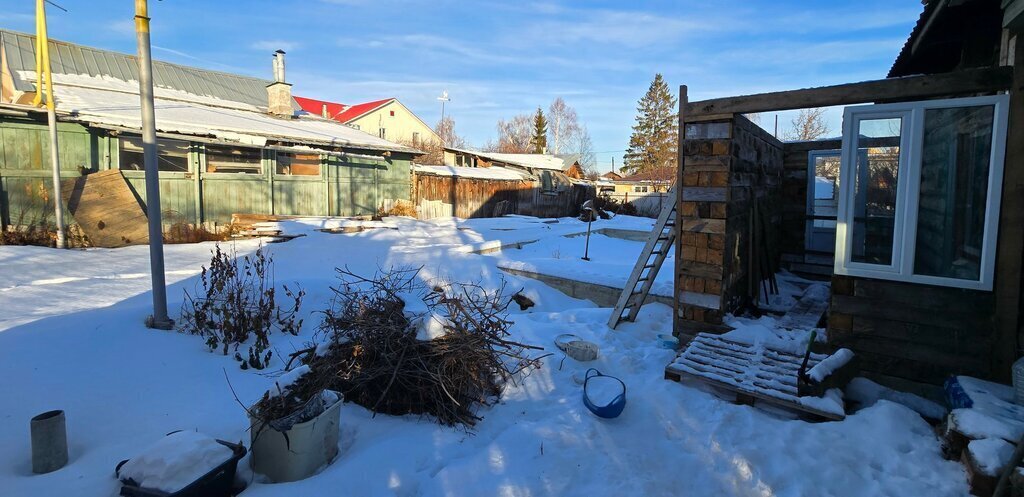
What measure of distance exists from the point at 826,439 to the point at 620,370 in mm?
1700

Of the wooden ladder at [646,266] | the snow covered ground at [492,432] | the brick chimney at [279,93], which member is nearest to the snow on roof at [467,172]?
the brick chimney at [279,93]

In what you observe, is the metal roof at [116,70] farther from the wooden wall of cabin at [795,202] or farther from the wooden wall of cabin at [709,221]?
the wooden wall of cabin at [795,202]

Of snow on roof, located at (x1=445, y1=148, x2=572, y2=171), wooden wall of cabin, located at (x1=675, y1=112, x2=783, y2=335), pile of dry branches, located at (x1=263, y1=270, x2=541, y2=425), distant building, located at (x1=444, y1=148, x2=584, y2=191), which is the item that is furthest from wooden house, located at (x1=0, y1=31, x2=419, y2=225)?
wooden wall of cabin, located at (x1=675, y1=112, x2=783, y2=335)

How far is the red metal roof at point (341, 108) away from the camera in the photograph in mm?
37303

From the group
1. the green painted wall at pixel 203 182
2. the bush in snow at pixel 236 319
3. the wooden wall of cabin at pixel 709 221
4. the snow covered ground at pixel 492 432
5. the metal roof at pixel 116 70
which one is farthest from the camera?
the metal roof at pixel 116 70

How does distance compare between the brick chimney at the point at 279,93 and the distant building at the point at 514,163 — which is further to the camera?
the distant building at the point at 514,163

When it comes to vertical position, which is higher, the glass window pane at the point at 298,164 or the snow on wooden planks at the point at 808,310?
the glass window pane at the point at 298,164

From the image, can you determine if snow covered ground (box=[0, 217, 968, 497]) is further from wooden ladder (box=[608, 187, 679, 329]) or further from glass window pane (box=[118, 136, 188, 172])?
glass window pane (box=[118, 136, 188, 172])

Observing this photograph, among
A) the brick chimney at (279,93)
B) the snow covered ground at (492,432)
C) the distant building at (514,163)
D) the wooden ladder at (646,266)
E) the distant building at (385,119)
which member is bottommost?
the snow covered ground at (492,432)

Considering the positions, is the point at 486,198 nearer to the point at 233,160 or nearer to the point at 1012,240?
the point at 233,160

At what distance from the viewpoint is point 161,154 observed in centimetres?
1171

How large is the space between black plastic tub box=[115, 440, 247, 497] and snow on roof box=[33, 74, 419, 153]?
1101cm

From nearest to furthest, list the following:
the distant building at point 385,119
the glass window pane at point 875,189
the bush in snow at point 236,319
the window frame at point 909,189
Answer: the window frame at point 909,189, the glass window pane at point 875,189, the bush in snow at point 236,319, the distant building at point 385,119

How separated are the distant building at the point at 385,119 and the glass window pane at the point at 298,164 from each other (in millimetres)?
21966
